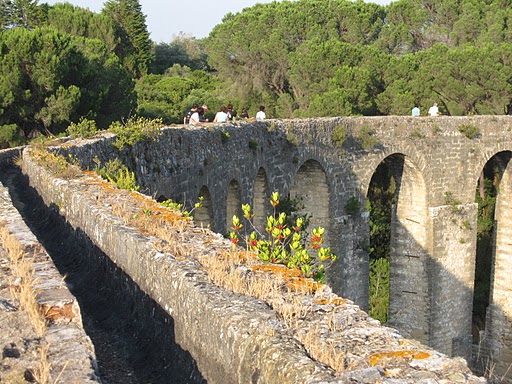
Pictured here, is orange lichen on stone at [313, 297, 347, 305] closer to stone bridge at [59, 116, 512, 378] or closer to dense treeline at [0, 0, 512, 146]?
stone bridge at [59, 116, 512, 378]

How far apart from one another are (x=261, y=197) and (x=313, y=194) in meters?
2.46

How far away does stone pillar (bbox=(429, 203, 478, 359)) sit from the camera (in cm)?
1820

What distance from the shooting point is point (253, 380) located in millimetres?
3262

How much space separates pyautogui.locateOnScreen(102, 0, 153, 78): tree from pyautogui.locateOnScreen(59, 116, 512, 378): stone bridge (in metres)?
26.1

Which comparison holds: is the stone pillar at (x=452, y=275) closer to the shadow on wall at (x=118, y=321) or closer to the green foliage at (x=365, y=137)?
the green foliage at (x=365, y=137)

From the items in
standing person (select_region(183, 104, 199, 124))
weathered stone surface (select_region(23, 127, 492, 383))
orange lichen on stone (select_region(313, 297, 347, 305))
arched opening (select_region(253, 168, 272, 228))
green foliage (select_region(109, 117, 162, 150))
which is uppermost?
standing person (select_region(183, 104, 199, 124))

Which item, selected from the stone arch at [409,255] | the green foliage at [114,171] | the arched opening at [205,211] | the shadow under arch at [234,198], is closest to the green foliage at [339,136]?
the stone arch at [409,255]

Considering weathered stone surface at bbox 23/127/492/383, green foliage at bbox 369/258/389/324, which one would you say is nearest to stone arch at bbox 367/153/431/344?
green foliage at bbox 369/258/389/324

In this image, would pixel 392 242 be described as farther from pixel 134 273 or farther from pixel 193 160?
pixel 134 273

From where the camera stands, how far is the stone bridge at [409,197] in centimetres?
1459

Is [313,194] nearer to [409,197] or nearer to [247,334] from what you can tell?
[409,197]

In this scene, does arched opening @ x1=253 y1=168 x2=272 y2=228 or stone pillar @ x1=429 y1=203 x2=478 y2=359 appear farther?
stone pillar @ x1=429 y1=203 x2=478 y2=359

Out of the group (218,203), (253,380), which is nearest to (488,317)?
(218,203)

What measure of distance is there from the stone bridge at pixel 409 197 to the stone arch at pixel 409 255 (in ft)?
0.09
